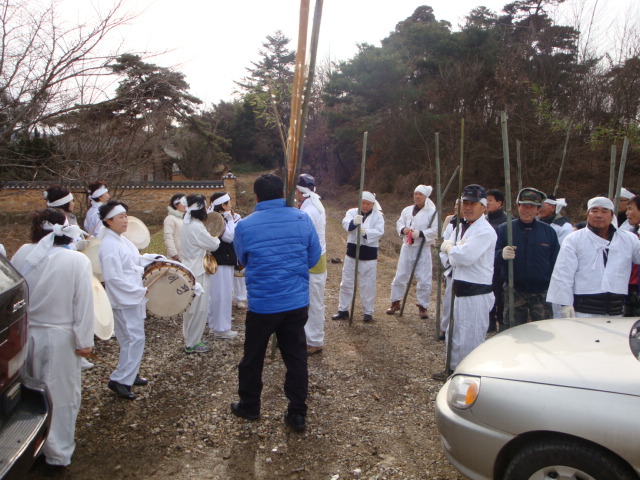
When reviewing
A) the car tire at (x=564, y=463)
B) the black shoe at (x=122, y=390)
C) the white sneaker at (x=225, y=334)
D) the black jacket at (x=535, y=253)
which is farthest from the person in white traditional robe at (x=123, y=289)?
the black jacket at (x=535, y=253)

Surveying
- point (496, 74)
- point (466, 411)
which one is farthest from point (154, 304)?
point (496, 74)

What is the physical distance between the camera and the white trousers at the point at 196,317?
217 inches

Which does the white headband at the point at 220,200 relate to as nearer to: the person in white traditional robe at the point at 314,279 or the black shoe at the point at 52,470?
the person in white traditional robe at the point at 314,279

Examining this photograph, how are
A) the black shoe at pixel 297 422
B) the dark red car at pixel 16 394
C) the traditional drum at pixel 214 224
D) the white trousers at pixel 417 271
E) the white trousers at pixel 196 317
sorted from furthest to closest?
the white trousers at pixel 417 271
the traditional drum at pixel 214 224
the white trousers at pixel 196 317
the black shoe at pixel 297 422
the dark red car at pixel 16 394

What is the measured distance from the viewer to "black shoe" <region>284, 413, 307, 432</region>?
3.92 meters

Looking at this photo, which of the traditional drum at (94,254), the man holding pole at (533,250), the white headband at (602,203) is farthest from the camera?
the traditional drum at (94,254)

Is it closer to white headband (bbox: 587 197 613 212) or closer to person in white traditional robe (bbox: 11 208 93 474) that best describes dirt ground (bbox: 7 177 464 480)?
person in white traditional robe (bbox: 11 208 93 474)

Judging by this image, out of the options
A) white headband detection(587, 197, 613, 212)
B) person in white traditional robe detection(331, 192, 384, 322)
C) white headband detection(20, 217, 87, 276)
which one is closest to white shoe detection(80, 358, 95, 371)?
white headband detection(20, 217, 87, 276)

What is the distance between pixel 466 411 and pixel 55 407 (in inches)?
105

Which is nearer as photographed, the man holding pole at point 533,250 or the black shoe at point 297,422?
the black shoe at point 297,422

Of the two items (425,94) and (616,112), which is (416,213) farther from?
(425,94)

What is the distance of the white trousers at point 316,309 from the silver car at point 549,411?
2.54m

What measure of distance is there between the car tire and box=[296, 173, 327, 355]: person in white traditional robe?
122 inches

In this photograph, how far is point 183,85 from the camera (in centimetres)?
775
